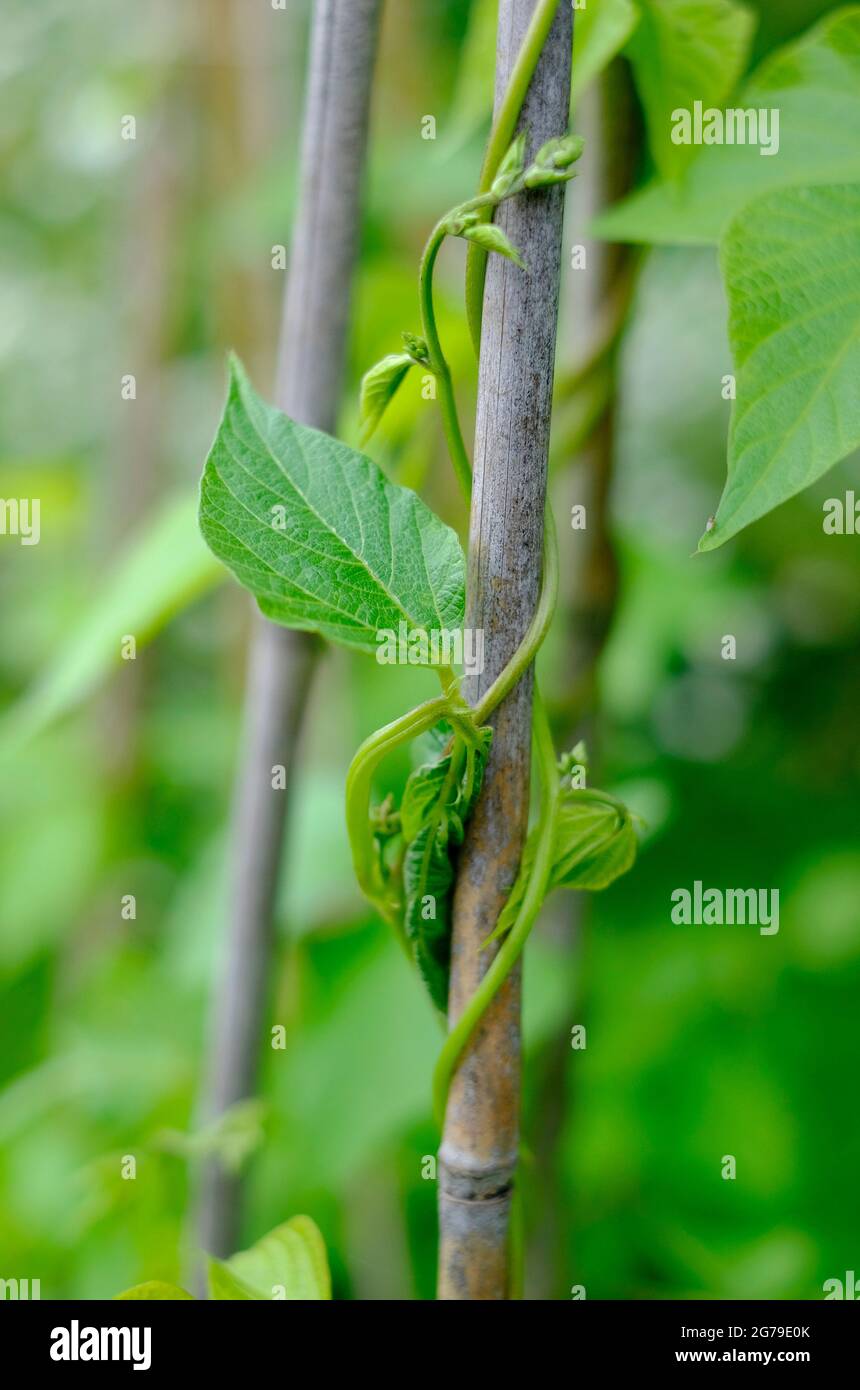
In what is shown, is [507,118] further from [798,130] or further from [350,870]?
[350,870]

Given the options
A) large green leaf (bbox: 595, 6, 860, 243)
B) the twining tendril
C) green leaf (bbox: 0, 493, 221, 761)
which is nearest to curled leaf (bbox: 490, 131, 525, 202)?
the twining tendril

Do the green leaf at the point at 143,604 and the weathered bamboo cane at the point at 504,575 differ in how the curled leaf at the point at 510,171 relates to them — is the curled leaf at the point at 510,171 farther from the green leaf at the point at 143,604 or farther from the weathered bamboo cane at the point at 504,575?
the green leaf at the point at 143,604

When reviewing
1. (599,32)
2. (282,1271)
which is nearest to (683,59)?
(599,32)

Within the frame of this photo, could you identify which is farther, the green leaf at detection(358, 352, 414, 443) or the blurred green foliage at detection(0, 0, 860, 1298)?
the blurred green foliage at detection(0, 0, 860, 1298)

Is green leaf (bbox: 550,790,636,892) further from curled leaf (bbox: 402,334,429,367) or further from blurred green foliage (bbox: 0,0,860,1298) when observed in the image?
blurred green foliage (bbox: 0,0,860,1298)
